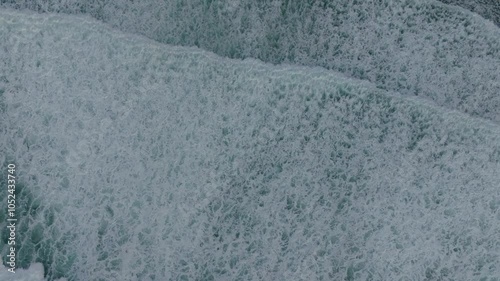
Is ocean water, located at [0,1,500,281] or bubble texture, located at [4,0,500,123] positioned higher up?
bubble texture, located at [4,0,500,123]

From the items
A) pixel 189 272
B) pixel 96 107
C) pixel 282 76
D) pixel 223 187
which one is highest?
pixel 282 76

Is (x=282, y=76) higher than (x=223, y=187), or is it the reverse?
(x=282, y=76)

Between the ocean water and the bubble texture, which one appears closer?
the ocean water

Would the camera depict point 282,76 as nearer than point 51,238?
No

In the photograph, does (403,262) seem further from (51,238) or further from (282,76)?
(51,238)

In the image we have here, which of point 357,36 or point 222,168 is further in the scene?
point 357,36

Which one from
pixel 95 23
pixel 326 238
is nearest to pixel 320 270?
pixel 326 238

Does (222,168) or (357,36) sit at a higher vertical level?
(357,36)

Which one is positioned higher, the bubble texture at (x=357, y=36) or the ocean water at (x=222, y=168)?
the bubble texture at (x=357, y=36)
